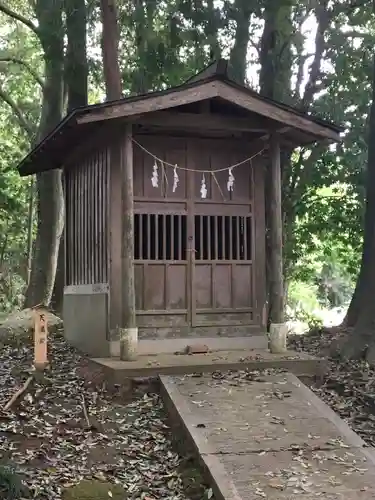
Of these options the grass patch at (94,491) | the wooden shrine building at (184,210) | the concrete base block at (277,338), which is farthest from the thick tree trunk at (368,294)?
the grass patch at (94,491)

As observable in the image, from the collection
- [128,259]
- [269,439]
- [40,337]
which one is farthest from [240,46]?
[269,439]

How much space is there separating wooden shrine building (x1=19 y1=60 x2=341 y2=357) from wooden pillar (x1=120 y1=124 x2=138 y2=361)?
0.02 m

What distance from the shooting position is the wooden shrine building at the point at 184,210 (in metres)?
8.70

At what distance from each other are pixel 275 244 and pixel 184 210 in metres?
1.48

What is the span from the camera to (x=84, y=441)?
6527 mm

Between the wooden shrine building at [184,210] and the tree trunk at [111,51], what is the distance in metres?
3.44

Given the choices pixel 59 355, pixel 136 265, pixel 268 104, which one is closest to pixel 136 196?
pixel 136 265

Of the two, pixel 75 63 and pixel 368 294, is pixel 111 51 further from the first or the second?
pixel 368 294

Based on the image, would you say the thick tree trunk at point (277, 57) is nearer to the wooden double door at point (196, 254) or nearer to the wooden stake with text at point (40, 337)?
the wooden double door at point (196, 254)

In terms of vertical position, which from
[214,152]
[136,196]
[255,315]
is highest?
[214,152]

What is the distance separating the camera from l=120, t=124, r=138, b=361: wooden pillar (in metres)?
8.44

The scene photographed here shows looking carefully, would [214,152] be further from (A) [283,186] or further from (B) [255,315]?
(A) [283,186]

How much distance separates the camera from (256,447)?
598 centimetres

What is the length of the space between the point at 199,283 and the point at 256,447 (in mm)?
3795
